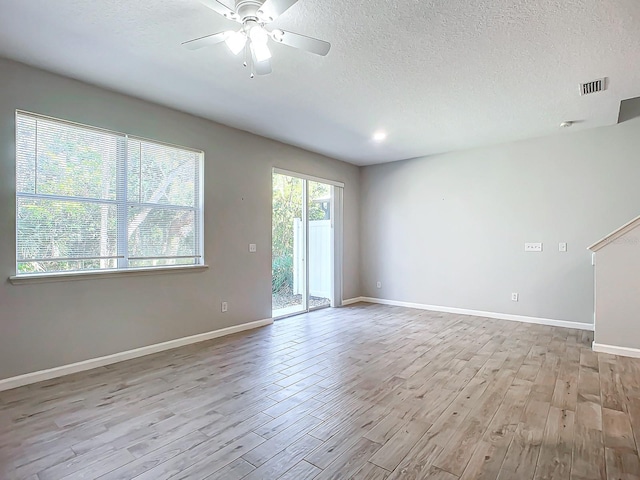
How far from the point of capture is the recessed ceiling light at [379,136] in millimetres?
4832

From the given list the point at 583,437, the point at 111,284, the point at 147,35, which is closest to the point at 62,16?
the point at 147,35

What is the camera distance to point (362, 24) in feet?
7.84

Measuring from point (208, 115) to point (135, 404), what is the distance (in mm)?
3176

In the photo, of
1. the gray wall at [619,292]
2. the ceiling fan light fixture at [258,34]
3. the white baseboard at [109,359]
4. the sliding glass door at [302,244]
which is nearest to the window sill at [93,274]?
the white baseboard at [109,359]

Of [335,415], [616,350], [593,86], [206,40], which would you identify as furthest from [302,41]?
[616,350]

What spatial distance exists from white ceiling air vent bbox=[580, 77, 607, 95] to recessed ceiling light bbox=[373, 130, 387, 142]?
7.19 feet

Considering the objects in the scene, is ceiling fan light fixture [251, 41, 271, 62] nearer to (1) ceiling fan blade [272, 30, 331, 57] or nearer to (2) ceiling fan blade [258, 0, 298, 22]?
(1) ceiling fan blade [272, 30, 331, 57]

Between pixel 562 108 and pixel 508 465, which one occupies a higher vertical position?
pixel 562 108

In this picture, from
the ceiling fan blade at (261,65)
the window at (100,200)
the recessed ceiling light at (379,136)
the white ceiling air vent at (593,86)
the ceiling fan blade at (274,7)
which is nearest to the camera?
the ceiling fan blade at (274,7)

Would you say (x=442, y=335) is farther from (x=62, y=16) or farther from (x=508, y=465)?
(x=62, y=16)

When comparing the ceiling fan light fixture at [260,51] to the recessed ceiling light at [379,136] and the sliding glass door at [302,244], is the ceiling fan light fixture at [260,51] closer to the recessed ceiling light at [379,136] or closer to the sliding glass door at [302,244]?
the recessed ceiling light at [379,136]

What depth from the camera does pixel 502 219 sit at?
5.42 metres

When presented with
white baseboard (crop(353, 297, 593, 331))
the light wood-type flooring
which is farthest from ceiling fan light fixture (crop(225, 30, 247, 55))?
white baseboard (crop(353, 297, 593, 331))

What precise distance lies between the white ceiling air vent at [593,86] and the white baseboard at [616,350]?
2.68 m
